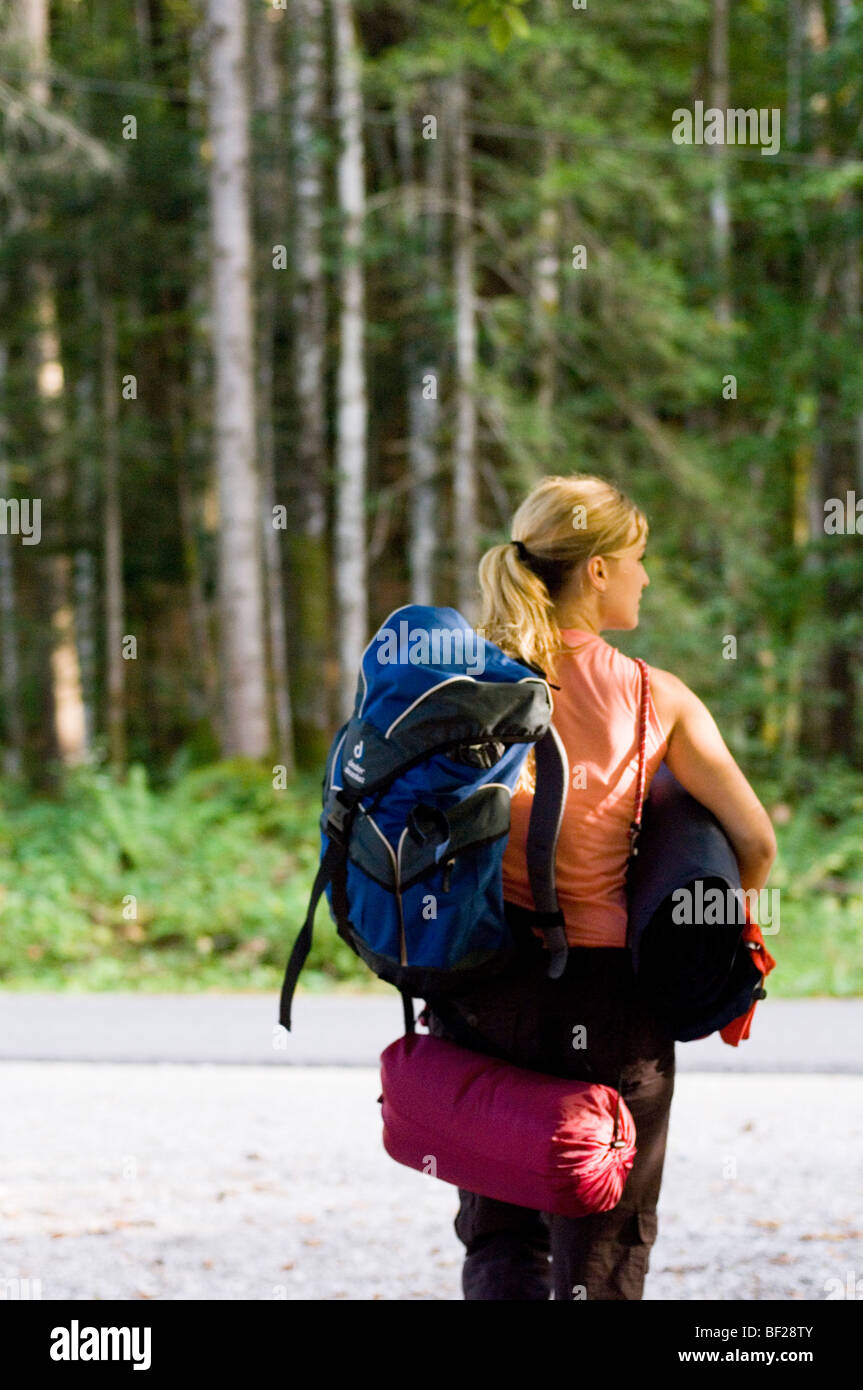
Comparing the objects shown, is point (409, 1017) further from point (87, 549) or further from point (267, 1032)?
point (87, 549)

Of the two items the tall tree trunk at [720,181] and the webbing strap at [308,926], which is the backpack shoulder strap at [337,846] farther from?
the tall tree trunk at [720,181]

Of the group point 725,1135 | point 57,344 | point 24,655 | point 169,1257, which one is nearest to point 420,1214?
point 169,1257

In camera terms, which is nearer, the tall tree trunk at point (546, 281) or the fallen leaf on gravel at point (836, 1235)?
the fallen leaf on gravel at point (836, 1235)

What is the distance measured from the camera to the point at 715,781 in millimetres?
2695

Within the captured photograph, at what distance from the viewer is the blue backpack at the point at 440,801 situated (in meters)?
2.50

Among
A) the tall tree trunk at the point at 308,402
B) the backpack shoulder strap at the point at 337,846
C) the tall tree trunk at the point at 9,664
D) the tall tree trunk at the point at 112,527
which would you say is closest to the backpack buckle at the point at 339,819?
the backpack shoulder strap at the point at 337,846

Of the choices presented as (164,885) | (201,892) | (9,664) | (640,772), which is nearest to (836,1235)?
(640,772)

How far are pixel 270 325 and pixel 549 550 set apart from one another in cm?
2053

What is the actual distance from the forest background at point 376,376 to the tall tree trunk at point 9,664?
12 cm

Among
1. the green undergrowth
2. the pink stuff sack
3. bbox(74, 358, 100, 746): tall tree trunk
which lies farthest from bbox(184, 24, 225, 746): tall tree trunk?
the pink stuff sack

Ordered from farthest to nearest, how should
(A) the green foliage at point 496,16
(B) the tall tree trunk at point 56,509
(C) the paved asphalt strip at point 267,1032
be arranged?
(B) the tall tree trunk at point 56,509
(C) the paved asphalt strip at point 267,1032
(A) the green foliage at point 496,16

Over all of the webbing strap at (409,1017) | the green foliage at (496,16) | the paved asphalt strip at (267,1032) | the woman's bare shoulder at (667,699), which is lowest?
the paved asphalt strip at (267,1032)

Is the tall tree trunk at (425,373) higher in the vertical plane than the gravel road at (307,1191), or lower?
higher
